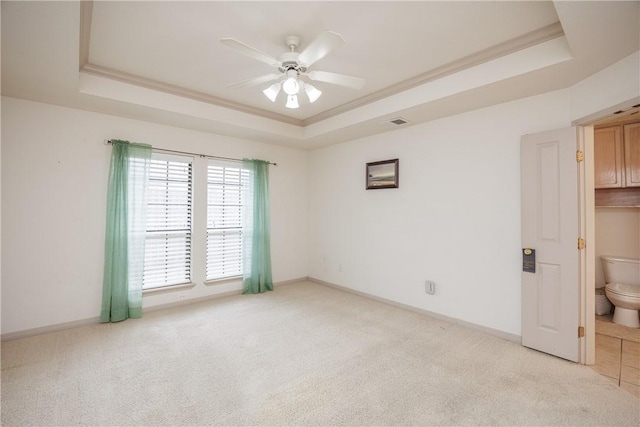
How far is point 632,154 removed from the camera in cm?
362

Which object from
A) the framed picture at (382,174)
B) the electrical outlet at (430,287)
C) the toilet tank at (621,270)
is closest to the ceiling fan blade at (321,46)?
the framed picture at (382,174)

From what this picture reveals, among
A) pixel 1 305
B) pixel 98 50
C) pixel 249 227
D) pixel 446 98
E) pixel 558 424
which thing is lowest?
pixel 558 424

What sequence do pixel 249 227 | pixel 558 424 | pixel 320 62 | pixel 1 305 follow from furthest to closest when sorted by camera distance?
pixel 249 227 < pixel 1 305 < pixel 320 62 < pixel 558 424

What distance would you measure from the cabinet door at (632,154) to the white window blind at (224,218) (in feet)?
16.8

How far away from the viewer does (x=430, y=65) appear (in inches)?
112

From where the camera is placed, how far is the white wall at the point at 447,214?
3096 mm

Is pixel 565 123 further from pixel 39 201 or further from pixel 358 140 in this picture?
pixel 39 201

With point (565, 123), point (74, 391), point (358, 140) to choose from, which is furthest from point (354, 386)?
point (358, 140)

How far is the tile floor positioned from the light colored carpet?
166 mm

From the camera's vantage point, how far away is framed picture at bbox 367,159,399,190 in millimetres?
4160

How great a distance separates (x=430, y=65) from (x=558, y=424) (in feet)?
9.77

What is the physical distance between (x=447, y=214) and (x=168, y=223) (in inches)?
145

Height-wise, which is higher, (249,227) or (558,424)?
(249,227)

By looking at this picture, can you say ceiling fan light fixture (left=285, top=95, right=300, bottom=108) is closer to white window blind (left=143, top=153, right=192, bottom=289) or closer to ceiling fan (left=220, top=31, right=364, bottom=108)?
ceiling fan (left=220, top=31, right=364, bottom=108)
